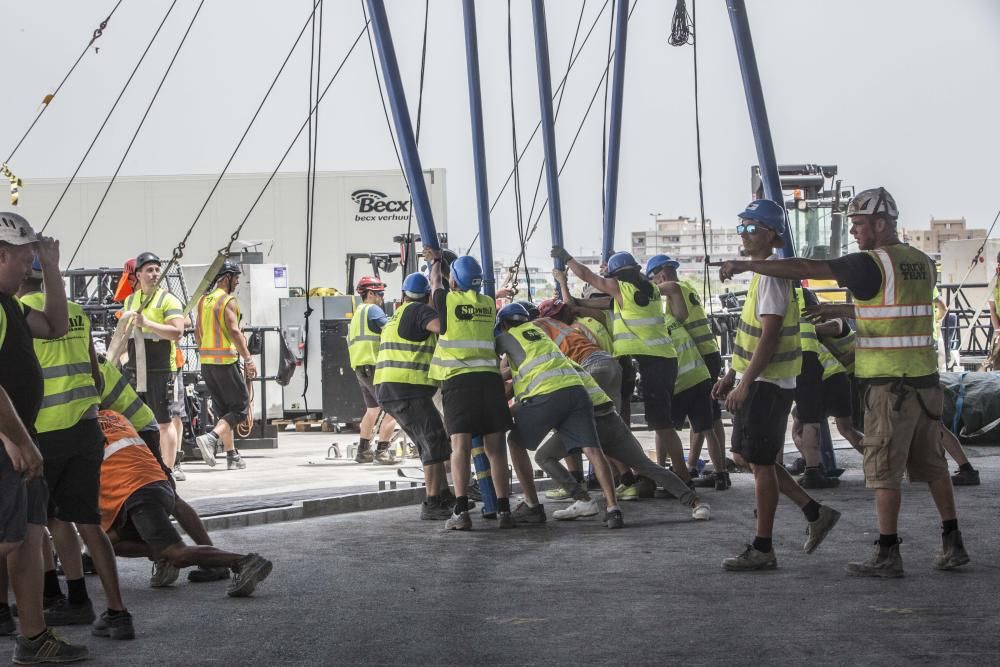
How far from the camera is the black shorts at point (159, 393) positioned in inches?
513

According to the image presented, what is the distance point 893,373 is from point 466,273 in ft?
12.1

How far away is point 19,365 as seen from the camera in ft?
19.6

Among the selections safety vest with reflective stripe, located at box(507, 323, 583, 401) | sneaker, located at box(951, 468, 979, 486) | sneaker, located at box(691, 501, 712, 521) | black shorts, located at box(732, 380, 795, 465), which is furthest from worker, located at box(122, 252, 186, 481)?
sneaker, located at box(951, 468, 979, 486)

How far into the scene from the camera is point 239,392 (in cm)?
1477

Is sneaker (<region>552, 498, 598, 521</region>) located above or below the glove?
below

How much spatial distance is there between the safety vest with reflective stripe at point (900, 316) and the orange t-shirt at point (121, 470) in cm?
385

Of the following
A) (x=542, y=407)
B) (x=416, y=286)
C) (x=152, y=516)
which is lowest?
(x=152, y=516)

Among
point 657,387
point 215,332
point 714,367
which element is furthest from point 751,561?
point 215,332

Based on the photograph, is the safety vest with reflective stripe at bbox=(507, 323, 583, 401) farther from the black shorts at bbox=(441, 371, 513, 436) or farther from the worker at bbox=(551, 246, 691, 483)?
the worker at bbox=(551, 246, 691, 483)

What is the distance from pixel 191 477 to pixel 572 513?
531cm

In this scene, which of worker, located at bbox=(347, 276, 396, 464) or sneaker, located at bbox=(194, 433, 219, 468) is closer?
worker, located at bbox=(347, 276, 396, 464)

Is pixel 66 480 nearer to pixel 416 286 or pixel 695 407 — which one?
pixel 416 286

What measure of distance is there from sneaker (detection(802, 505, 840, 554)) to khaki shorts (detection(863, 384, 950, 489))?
0.66 metres

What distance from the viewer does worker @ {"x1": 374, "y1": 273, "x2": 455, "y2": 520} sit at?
11008 mm
